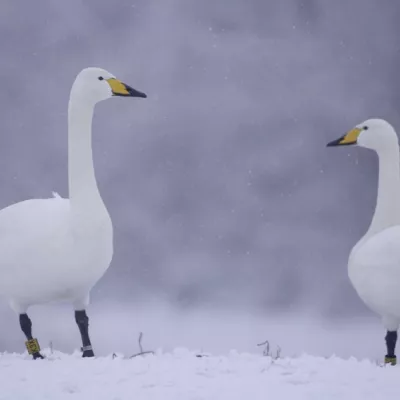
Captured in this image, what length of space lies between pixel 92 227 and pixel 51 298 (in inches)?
14.3

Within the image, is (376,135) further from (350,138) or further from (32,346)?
(32,346)

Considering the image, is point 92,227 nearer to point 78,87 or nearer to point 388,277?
point 78,87

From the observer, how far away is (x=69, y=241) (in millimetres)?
3557

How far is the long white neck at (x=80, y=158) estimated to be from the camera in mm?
3641

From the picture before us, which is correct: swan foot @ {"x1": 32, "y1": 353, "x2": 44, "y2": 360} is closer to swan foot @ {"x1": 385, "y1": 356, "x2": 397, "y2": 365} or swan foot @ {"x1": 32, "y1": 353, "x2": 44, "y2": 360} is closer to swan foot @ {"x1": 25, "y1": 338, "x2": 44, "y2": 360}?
swan foot @ {"x1": 25, "y1": 338, "x2": 44, "y2": 360}

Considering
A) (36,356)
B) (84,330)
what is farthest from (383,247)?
(36,356)

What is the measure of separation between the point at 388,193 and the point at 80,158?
5.00ft

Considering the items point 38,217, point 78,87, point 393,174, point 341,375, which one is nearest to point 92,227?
point 38,217

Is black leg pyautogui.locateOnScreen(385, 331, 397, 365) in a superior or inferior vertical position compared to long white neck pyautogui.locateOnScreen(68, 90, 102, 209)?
inferior

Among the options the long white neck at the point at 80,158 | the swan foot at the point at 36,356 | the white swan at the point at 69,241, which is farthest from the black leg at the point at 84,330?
the long white neck at the point at 80,158

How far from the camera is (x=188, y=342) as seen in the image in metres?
4.92

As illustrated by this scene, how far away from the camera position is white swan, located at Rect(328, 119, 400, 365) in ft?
12.0

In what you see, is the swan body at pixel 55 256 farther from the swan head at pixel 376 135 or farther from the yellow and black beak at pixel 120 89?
the swan head at pixel 376 135

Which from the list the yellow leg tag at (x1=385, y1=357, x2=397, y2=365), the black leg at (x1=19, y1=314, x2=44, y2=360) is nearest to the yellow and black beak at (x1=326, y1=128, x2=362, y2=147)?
the yellow leg tag at (x1=385, y1=357, x2=397, y2=365)
